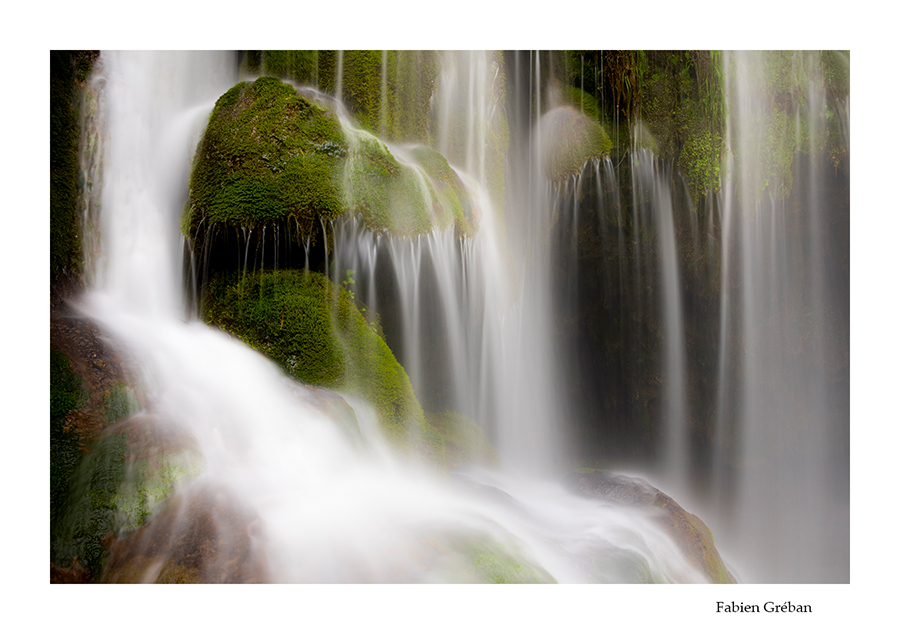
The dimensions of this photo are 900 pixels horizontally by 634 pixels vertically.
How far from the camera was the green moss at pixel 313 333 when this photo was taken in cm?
345

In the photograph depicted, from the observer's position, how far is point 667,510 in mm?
3797

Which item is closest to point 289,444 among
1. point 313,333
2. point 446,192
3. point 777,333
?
point 313,333

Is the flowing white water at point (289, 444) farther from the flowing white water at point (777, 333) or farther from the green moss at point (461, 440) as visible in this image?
the flowing white water at point (777, 333)

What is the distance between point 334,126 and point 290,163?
1.67 ft

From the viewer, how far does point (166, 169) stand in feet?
12.1

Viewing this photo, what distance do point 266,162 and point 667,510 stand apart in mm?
4481

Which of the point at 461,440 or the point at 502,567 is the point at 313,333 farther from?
the point at 502,567

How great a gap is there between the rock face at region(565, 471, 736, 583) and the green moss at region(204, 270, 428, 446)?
167 centimetres

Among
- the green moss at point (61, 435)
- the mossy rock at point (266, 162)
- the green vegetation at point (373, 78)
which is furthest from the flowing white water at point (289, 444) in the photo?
the green vegetation at point (373, 78)

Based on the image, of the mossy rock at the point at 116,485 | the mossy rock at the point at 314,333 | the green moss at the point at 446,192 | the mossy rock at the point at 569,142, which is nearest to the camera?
the mossy rock at the point at 116,485

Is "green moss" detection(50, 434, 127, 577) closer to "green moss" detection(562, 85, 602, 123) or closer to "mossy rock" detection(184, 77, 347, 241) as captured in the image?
"mossy rock" detection(184, 77, 347, 241)

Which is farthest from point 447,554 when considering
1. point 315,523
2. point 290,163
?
point 290,163

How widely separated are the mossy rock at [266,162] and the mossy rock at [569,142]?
83.2 inches

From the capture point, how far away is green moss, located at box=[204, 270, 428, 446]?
345 centimetres
